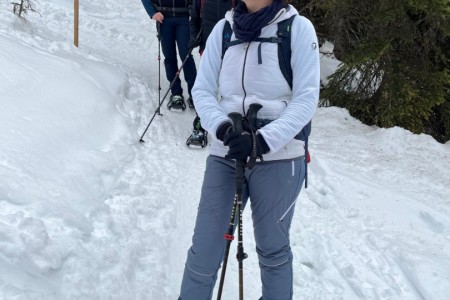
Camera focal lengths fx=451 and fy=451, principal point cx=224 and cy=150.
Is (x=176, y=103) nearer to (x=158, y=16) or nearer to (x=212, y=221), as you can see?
(x=158, y=16)

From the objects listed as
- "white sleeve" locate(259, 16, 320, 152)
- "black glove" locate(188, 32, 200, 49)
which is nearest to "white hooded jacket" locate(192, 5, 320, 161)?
"white sleeve" locate(259, 16, 320, 152)

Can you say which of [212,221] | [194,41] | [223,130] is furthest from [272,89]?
[194,41]

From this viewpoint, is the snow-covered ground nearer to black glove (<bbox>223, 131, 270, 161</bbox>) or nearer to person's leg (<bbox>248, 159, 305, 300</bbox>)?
person's leg (<bbox>248, 159, 305, 300</bbox>)

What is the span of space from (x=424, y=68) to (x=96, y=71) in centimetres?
541

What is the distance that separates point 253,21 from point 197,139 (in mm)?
3786

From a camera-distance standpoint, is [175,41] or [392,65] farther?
[392,65]

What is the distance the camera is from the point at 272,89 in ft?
8.70

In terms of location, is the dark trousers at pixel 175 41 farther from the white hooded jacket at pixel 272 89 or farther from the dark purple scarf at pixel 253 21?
the dark purple scarf at pixel 253 21

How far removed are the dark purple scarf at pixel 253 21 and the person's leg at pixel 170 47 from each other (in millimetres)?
4453

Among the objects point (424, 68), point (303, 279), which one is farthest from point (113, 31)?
point (303, 279)

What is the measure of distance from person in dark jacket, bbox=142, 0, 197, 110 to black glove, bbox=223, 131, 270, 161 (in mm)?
4572

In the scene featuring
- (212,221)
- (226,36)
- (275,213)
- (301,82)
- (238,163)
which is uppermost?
(226,36)

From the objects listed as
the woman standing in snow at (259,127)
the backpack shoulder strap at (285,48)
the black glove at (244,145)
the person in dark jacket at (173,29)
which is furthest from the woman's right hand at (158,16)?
the black glove at (244,145)

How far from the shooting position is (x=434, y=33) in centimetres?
761
